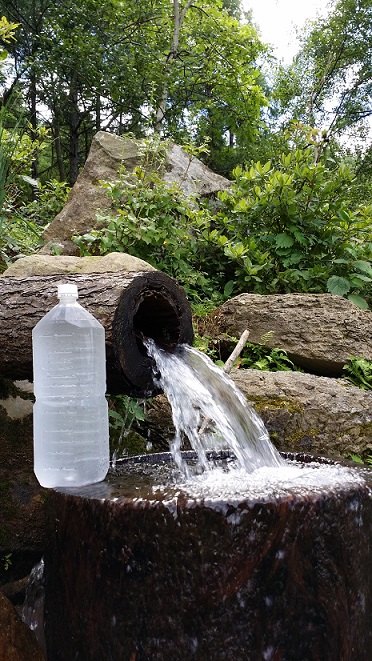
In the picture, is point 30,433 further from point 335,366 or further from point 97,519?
point 335,366

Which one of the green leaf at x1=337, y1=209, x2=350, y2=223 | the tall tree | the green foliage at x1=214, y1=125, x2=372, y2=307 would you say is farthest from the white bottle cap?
the tall tree

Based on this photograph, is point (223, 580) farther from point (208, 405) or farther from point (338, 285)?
point (338, 285)

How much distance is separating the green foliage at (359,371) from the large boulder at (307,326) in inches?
2.0

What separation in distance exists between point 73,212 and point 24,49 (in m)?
9.42

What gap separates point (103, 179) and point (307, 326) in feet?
9.37

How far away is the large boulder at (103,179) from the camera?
555 cm

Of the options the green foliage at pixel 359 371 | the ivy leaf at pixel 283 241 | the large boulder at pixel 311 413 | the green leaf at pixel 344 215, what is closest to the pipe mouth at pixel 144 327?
the large boulder at pixel 311 413

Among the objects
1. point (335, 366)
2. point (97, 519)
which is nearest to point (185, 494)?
point (97, 519)

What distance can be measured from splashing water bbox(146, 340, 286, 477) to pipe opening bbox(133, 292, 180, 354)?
5cm

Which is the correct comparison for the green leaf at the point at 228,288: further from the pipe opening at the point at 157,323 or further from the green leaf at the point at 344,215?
the pipe opening at the point at 157,323

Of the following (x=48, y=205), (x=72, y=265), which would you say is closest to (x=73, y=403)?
(x=72, y=265)

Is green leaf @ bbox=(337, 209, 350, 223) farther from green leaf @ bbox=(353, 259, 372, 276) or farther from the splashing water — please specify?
the splashing water

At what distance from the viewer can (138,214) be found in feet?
16.6

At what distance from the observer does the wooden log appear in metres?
2.08
